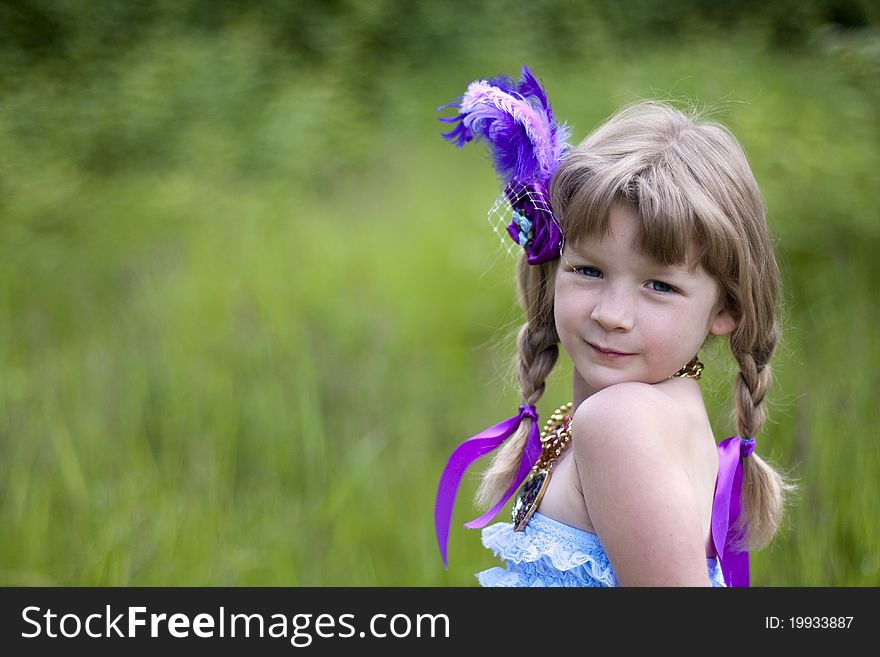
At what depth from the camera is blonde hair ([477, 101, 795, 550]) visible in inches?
65.5

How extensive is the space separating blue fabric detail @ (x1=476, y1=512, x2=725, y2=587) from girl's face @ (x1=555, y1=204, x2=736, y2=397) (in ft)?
0.83

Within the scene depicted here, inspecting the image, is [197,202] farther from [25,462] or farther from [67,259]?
[25,462]

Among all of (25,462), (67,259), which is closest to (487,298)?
(67,259)

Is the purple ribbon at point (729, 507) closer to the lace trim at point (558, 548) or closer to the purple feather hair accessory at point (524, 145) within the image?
the lace trim at point (558, 548)

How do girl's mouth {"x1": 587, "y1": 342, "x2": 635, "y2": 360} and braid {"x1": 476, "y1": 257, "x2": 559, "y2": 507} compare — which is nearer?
girl's mouth {"x1": 587, "y1": 342, "x2": 635, "y2": 360}

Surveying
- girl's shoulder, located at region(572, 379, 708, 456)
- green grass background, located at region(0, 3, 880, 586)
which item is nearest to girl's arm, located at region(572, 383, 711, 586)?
girl's shoulder, located at region(572, 379, 708, 456)

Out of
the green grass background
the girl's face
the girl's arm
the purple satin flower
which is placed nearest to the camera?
the girl's arm

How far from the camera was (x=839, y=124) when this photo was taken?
4.43 meters

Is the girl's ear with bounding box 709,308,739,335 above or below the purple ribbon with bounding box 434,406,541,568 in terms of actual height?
above

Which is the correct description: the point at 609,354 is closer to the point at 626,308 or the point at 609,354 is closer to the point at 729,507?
the point at 626,308

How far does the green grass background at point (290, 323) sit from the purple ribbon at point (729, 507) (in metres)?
0.28

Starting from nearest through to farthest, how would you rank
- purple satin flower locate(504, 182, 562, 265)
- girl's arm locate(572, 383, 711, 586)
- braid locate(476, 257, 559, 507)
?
girl's arm locate(572, 383, 711, 586)
purple satin flower locate(504, 182, 562, 265)
braid locate(476, 257, 559, 507)

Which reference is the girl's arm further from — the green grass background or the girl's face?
the green grass background

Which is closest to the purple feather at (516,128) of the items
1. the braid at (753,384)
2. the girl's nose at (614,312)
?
the girl's nose at (614,312)
